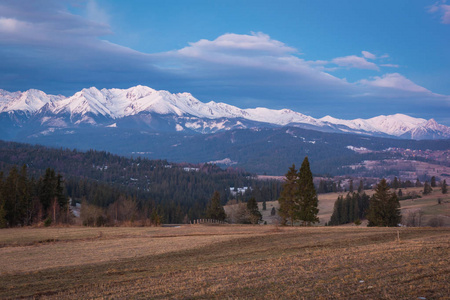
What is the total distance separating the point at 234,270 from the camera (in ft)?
72.0

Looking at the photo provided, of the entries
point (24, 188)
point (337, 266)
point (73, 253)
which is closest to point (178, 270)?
point (337, 266)

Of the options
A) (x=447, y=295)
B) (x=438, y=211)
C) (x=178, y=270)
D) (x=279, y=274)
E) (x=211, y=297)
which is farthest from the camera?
(x=438, y=211)

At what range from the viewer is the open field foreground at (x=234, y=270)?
53.1 ft

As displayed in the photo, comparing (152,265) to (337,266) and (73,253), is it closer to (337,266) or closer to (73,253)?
(73,253)

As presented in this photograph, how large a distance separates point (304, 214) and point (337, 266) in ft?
131

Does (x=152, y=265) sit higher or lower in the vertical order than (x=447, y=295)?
lower

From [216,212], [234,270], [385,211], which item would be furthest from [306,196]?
[234,270]

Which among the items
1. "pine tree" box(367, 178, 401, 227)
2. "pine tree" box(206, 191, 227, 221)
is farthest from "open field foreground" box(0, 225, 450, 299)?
"pine tree" box(206, 191, 227, 221)

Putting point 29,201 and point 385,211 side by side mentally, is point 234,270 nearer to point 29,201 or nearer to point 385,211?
point 385,211

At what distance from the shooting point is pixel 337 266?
20125 millimetres

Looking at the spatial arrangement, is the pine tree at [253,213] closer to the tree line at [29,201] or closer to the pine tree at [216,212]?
the pine tree at [216,212]

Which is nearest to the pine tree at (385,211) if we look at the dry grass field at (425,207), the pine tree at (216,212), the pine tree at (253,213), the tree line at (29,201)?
the pine tree at (253,213)

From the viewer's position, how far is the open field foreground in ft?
53.1

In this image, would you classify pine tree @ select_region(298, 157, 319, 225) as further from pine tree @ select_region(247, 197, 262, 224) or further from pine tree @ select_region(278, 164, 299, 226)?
pine tree @ select_region(247, 197, 262, 224)
